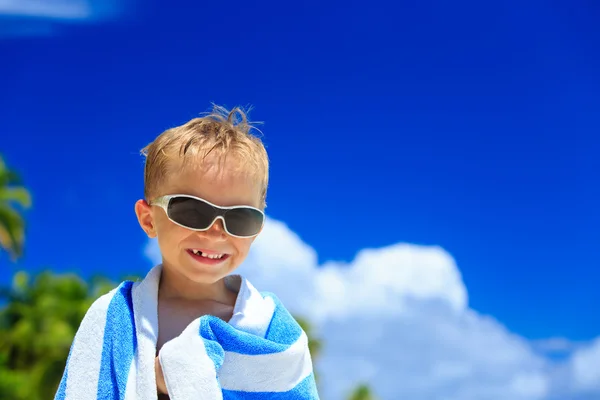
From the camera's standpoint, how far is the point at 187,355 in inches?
116

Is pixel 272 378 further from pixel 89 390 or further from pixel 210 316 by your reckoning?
pixel 89 390

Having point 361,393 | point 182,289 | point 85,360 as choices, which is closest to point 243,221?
point 182,289

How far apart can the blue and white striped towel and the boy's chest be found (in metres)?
0.07

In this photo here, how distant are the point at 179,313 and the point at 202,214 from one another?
455mm

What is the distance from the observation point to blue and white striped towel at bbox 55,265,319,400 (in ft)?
9.61

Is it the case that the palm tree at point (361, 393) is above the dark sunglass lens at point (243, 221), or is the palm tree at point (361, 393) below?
above

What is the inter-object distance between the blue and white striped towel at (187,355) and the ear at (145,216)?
192mm

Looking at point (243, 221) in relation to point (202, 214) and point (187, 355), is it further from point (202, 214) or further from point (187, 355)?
point (187, 355)

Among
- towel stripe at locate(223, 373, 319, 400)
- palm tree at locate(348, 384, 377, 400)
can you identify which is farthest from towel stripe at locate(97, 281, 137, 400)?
palm tree at locate(348, 384, 377, 400)

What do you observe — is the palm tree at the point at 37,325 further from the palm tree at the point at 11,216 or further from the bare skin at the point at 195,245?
the bare skin at the point at 195,245

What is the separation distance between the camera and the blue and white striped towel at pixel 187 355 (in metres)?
2.93

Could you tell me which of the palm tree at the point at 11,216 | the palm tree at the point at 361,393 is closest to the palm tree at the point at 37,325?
the palm tree at the point at 11,216

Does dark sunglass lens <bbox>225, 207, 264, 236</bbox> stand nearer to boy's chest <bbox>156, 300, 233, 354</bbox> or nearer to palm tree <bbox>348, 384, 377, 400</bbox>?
boy's chest <bbox>156, 300, 233, 354</bbox>

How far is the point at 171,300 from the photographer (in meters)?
3.29
